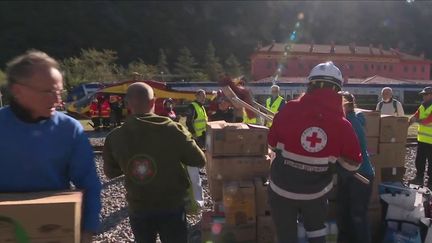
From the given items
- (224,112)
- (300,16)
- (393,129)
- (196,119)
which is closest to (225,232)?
(393,129)

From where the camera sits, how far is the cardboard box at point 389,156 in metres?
5.65

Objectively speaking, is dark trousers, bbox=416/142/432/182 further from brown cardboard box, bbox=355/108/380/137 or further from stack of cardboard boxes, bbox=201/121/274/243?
stack of cardboard boxes, bbox=201/121/274/243

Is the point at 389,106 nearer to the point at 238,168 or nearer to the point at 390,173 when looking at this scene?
the point at 390,173

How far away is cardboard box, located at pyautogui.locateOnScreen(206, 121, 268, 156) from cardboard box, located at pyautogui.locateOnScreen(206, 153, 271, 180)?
0.31 ft

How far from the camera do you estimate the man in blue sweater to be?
234cm

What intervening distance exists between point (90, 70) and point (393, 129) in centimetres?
6715

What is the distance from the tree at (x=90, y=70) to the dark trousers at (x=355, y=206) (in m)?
58.1

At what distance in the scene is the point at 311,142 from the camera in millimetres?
3266

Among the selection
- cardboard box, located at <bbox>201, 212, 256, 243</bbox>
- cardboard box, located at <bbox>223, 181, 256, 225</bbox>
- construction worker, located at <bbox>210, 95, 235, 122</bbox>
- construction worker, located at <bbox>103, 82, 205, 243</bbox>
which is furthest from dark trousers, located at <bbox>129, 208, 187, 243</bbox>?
construction worker, located at <bbox>210, 95, 235, 122</bbox>

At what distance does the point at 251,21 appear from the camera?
12738cm

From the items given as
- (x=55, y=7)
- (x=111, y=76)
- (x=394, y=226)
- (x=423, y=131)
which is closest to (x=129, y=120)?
(x=394, y=226)

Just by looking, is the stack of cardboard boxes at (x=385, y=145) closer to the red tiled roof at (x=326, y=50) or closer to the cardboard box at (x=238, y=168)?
the cardboard box at (x=238, y=168)

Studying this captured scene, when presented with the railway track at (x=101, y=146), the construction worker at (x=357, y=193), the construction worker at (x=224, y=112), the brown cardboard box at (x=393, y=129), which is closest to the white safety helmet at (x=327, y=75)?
the construction worker at (x=357, y=193)

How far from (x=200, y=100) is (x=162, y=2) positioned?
118503 mm
